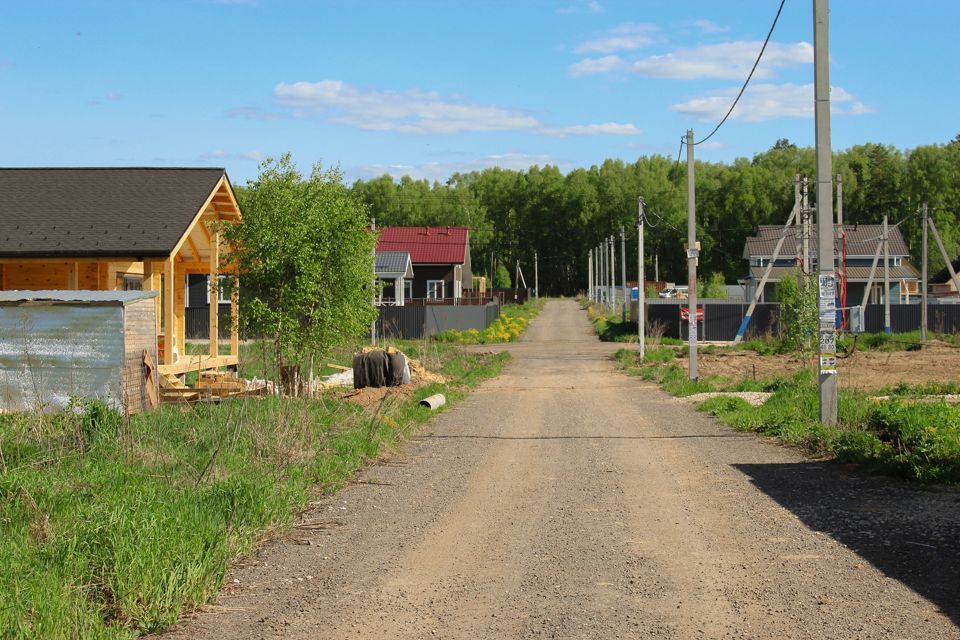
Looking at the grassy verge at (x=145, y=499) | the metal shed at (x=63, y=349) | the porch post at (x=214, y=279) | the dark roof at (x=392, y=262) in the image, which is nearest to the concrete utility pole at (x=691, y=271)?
the porch post at (x=214, y=279)

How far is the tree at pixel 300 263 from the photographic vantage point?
57.8 ft

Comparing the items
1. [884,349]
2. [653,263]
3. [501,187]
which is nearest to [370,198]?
[501,187]

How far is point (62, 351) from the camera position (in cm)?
1466

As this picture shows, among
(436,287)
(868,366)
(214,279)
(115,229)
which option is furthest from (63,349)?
(436,287)

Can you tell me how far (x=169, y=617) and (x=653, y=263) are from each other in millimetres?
116578

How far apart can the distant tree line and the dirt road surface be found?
9232 cm

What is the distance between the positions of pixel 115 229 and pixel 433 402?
7298mm

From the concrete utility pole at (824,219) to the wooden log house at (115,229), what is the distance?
405 inches

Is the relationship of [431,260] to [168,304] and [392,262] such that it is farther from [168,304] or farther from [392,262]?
[168,304]

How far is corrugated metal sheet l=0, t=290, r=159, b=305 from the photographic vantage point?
1461 centimetres

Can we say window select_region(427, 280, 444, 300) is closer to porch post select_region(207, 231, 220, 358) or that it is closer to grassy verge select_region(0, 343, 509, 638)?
porch post select_region(207, 231, 220, 358)

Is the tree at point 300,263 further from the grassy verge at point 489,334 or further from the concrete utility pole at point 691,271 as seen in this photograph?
the grassy verge at point 489,334

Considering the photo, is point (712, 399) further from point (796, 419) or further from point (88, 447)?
point (88, 447)

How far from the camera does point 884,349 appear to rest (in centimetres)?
3981
